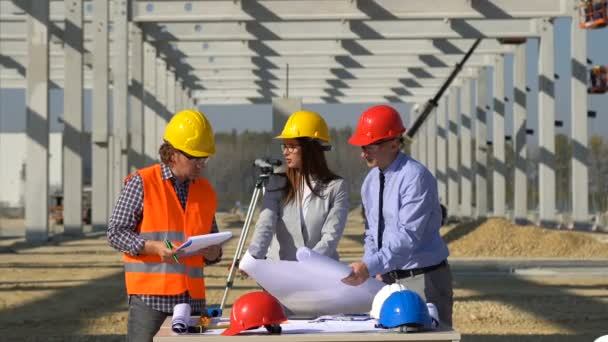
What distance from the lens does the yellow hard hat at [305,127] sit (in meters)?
6.55

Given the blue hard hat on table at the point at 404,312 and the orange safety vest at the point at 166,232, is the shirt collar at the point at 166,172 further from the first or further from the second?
the blue hard hat on table at the point at 404,312

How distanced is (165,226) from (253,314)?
891 mm

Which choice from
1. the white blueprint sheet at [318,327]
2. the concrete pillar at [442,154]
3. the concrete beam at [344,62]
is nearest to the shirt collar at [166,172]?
the white blueprint sheet at [318,327]

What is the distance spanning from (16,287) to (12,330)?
4.46 meters

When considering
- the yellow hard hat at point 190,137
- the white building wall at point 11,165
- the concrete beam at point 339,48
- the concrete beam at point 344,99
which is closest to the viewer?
the yellow hard hat at point 190,137

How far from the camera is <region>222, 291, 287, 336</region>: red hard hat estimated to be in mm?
4980

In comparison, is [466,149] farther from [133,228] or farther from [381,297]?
[381,297]

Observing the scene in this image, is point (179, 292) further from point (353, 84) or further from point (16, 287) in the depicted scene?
point (353, 84)

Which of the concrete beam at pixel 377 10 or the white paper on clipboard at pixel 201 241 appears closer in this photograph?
the white paper on clipboard at pixel 201 241

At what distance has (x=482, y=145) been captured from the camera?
39438 millimetres

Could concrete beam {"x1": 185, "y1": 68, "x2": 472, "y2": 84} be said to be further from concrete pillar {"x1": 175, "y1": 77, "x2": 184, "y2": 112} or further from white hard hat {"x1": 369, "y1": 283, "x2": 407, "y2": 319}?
white hard hat {"x1": 369, "y1": 283, "x2": 407, "y2": 319}

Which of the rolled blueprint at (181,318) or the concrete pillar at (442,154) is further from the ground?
the rolled blueprint at (181,318)

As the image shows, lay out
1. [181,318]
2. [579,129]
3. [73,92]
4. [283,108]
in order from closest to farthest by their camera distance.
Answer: [181,318], [283,108], [73,92], [579,129]

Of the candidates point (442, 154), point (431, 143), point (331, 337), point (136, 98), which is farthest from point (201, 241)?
point (431, 143)
